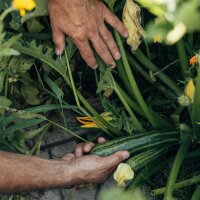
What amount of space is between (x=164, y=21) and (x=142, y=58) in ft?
3.89

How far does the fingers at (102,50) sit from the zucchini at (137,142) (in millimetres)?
274

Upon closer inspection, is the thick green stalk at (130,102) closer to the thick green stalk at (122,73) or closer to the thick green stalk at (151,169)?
the thick green stalk at (122,73)

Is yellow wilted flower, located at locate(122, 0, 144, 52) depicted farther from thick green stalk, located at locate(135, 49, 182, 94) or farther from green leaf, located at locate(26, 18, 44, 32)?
green leaf, located at locate(26, 18, 44, 32)

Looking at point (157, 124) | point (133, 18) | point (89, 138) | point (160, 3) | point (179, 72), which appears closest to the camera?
point (160, 3)

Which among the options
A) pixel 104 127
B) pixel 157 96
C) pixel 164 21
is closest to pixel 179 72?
pixel 157 96

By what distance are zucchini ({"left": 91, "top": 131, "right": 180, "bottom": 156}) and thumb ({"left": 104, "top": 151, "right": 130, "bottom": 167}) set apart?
32 mm

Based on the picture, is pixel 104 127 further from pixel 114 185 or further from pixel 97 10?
pixel 97 10

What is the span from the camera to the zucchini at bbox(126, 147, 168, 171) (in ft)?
5.01

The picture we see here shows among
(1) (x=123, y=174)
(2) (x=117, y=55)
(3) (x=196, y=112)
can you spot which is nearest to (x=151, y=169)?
(1) (x=123, y=174)

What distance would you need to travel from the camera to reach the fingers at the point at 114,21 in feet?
4.91

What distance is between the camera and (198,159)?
5.39 ft

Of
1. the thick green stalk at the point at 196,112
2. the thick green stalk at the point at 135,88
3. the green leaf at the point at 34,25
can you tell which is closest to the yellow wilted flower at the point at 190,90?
the thick green stalk at the point at 196,112

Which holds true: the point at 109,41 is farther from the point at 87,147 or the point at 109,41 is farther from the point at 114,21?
the point at 87,147

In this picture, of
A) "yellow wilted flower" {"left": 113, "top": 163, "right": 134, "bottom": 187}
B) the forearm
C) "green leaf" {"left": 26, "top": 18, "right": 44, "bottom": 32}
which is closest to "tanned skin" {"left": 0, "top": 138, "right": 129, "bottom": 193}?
the forearm
